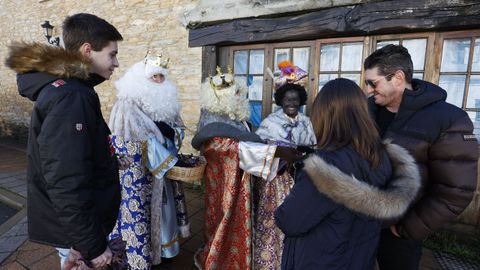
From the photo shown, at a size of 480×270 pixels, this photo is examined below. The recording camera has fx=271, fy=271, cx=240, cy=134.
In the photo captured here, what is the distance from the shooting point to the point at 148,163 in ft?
7.84

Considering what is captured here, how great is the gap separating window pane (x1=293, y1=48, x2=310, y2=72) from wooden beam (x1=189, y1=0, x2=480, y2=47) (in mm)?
185

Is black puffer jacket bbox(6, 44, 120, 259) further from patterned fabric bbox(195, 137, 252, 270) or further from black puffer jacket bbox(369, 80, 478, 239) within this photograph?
black puffer jacket bbox(369, 80, 478, 239)

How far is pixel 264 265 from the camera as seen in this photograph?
2312 mm

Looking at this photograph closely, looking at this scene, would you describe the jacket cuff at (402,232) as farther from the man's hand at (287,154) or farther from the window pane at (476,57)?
the window pane at (476,57)

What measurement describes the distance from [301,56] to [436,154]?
271 centimetres

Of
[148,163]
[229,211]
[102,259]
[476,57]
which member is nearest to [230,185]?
[229,211]

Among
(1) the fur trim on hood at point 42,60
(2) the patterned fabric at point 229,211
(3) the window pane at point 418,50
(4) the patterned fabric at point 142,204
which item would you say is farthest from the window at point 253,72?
(1) the fur trim on hood at point 42,60

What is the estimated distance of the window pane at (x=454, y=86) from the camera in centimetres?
316

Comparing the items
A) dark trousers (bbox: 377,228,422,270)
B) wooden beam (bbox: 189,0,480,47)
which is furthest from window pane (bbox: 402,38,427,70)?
dark trousers (bbox: 377,228,422,270)

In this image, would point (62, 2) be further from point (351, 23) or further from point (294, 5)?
point (351, 23)

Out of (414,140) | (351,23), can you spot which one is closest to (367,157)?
(414,140)

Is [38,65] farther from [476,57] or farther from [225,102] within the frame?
[476,57]

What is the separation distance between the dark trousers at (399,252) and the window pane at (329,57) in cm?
255

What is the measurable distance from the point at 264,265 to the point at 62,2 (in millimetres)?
8027
